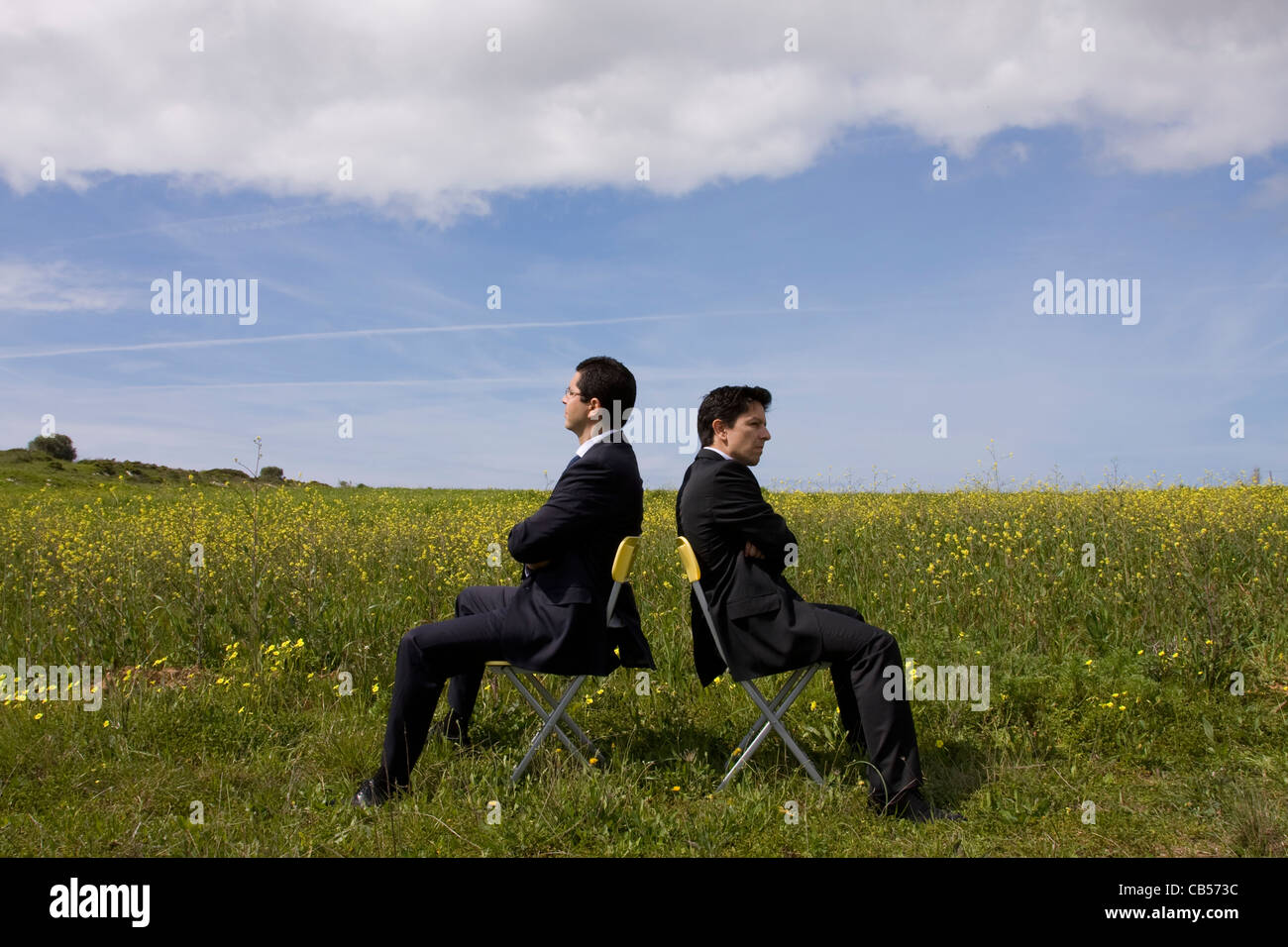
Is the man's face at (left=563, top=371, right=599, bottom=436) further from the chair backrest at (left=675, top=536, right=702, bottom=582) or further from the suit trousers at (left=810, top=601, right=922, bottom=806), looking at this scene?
the suit trousers at (left=810, top=601, right=922, bottom=806)

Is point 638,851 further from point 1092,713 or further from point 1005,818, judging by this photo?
point 1092,713

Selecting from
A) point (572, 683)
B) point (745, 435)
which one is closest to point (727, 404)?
point (745, 435)

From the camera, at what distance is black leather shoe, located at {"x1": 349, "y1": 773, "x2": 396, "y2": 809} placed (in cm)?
371

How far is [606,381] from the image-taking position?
12.5 feet

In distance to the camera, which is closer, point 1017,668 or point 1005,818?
point 1005,818

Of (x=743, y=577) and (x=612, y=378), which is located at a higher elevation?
(x=612, y=378)

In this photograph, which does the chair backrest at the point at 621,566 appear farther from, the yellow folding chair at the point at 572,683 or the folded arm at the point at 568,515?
the folded arm at the point at 568,515

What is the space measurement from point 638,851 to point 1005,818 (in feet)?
5.54

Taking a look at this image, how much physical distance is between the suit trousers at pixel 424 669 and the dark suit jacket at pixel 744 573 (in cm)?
99

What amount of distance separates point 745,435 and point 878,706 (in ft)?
4.44

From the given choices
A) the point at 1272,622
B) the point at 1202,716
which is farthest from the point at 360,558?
the point at 1272,622

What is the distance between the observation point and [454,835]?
3371mm

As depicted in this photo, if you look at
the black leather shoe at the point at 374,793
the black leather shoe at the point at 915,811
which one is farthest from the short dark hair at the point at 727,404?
the black leather shoe at the point at 374,793
